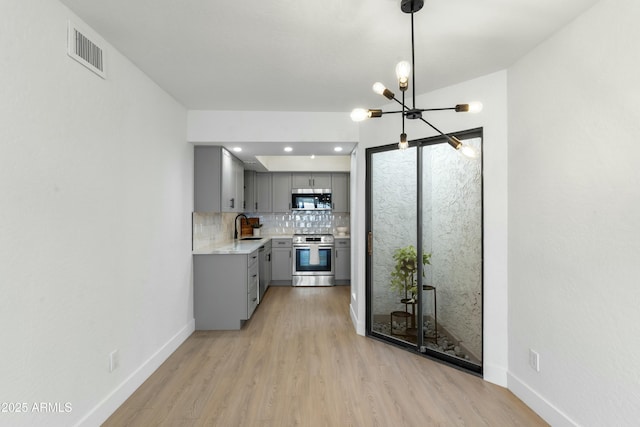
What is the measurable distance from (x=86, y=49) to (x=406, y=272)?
123 inches

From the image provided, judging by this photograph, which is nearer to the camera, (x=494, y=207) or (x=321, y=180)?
(x=494, y=207)

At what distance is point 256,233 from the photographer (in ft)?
20.0

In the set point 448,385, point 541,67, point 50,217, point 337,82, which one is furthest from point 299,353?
point 541,67

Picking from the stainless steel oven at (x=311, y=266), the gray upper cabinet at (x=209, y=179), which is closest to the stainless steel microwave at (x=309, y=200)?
the stainless steel oven at (x=311, y=266)

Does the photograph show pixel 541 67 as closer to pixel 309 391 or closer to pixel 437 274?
pixel 437 274

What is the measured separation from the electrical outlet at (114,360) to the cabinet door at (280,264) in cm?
361

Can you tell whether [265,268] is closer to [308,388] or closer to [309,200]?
[309,200]

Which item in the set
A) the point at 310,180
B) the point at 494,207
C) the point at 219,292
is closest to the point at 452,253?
the point at 494,207

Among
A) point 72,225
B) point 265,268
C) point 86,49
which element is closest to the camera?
point 72,225

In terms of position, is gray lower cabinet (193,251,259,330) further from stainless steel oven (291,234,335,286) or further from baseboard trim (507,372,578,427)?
baseboard trim (507,372,578,427)

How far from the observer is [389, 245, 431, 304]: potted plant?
123 inches

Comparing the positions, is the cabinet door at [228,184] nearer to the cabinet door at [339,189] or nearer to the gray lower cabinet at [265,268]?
the gray lower cabinet at [265,268]

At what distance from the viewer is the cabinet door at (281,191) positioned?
6113 mm

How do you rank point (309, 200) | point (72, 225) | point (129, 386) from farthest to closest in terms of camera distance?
point (309, 200), point (129, 386), point (72, 225)
